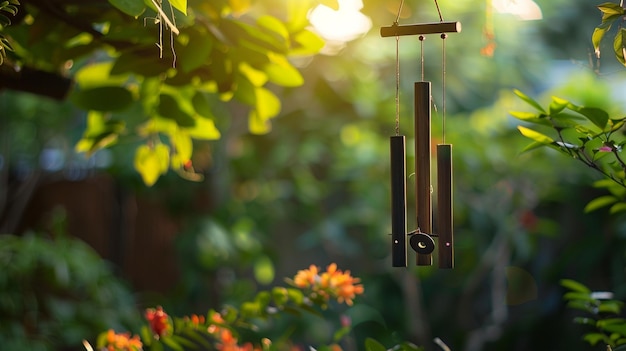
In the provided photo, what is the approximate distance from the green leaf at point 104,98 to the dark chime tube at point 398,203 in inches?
22.4

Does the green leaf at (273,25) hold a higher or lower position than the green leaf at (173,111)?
higher

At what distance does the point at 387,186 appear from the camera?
3.58 meters

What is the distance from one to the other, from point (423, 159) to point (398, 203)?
8cm

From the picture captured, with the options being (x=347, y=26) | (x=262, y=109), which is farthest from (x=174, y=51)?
(x=347, y=26)

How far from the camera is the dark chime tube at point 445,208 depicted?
4.17 ft

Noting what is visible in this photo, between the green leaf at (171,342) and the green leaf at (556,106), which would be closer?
the green leaf at (556,106)

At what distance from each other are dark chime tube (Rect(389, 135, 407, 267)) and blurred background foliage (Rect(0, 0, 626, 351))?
187 centimetres

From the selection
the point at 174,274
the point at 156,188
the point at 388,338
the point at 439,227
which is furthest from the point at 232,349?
the point at 174,274

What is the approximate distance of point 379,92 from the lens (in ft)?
12.0

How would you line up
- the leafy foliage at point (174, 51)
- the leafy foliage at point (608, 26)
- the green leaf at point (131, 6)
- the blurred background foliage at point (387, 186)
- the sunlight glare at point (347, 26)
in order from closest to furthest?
1. the green leaf at point (131, 6)
2. the leafy foliage at point (608, 26)
3. the leafy foliage at point (174, 51)
4. the sunlight glare at point (347, 26)
5. the blurred background foliage at point (387, 186)

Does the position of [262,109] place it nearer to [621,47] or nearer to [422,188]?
[422,188]

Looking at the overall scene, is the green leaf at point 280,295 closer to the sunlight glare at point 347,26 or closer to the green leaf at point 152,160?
the green leaf at point 152,160

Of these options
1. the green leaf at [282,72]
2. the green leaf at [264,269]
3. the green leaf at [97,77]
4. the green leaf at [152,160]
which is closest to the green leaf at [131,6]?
the green leaf at [282,72]

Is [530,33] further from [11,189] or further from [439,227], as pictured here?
[439,227]
